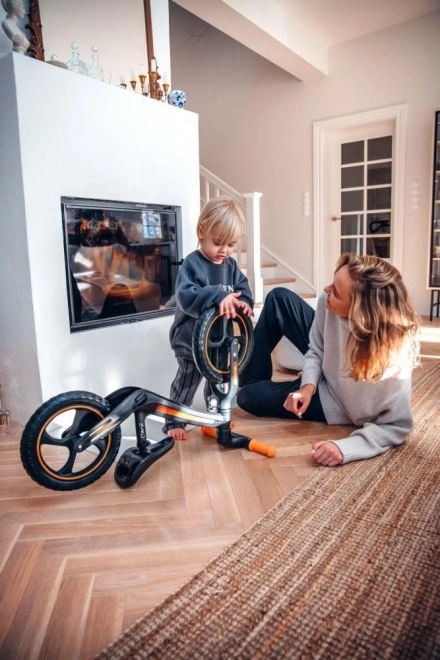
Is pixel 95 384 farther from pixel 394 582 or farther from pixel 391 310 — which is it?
pixel 394 582

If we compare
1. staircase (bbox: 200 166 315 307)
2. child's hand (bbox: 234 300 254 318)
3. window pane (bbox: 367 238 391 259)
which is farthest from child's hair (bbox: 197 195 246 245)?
window pane (bbox: 367 238 391 259)

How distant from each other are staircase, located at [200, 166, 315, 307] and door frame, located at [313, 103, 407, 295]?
0.40m

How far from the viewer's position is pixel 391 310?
138 cm

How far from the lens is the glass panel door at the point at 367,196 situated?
438 cm

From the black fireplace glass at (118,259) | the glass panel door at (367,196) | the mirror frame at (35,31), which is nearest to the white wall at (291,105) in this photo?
the glass panel door at (367,196)

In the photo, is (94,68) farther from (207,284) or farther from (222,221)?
(207,284)

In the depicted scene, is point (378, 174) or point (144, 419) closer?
point (144, 419)

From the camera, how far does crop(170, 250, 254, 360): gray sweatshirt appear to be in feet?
5.28

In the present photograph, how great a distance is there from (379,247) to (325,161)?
104 cm

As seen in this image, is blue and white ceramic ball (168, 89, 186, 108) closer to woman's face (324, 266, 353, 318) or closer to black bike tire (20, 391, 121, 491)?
woman's face (324, 266, 353, 318)

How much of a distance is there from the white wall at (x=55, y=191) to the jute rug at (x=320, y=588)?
120cm

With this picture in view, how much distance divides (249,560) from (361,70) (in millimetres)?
4509

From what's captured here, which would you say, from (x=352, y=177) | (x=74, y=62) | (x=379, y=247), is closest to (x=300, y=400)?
(x=74, y=62)

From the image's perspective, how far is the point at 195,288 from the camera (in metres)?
1.65
